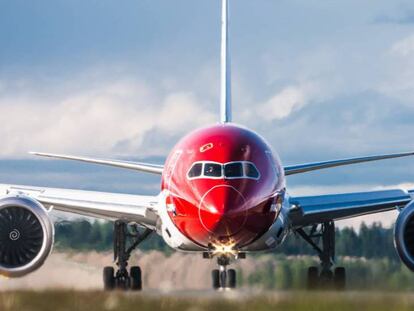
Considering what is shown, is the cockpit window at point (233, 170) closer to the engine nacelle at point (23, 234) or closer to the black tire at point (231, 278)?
the black tire at point (231, 278)

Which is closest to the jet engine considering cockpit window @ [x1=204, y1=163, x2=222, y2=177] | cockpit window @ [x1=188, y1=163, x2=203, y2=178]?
cockpit window @ [x1=204, y1=163, x2=222, y2=177]

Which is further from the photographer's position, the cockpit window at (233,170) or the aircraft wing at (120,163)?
the aircraft wing at (120,163)

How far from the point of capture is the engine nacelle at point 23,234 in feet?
85.1

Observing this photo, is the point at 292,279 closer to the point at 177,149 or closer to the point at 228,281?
the point at 228,281

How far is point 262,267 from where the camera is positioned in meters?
30.1

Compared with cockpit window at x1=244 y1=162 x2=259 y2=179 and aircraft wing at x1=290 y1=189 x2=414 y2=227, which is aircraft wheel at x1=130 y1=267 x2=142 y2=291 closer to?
aircraft wing at x1=290 y1=189 x2=414 y2=227

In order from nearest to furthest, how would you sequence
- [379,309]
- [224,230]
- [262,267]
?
[379,309], [224,230], [262,267]

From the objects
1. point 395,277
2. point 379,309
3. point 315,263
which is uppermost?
point 315,263

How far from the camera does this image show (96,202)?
96.6 ft

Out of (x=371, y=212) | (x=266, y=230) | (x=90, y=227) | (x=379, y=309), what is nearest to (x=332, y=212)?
(x=371, y=212)

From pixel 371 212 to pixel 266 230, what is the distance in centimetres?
558

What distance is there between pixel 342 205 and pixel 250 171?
A: 5.48m

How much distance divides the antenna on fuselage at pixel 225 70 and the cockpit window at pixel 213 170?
8533mm

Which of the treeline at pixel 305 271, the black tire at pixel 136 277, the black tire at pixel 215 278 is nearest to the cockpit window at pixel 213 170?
the treeline at pixel 305 271
